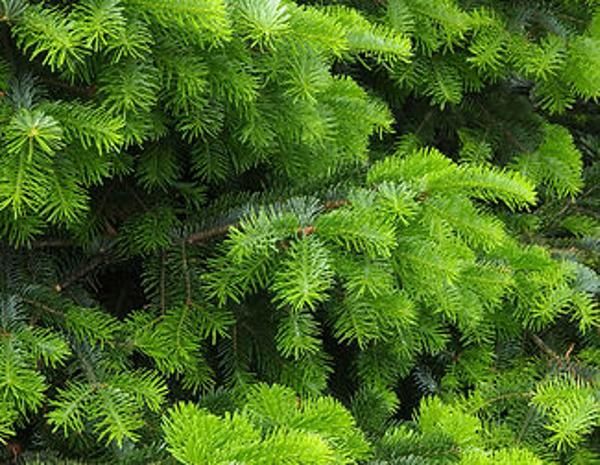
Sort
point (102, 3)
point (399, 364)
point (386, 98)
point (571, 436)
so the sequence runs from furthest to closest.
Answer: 1. point (386, 98)
2. point (399, 364)
3. point (571, 436)
4. point (102, 3)

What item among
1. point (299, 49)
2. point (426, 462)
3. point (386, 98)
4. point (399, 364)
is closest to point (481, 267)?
point (399, 364)

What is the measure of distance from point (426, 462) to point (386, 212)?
1.57ft

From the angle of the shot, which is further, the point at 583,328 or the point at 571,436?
the point at 583,328

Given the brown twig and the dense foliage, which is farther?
the brown twig

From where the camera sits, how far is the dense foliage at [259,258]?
1.33m

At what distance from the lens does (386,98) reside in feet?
8.18

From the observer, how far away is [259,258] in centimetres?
152

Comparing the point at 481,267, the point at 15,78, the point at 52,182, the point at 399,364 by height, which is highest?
the point at 15,78

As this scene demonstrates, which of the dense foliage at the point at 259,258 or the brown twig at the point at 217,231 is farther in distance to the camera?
the brown twig at the point at 217,231

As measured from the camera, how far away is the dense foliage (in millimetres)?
1331

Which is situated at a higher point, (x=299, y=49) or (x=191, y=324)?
(x=299, y=49)

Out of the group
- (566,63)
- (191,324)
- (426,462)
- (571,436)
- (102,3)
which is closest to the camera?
(102,3)

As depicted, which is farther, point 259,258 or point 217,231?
point 217,231

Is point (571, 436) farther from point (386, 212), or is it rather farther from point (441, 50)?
point (441, 50)
